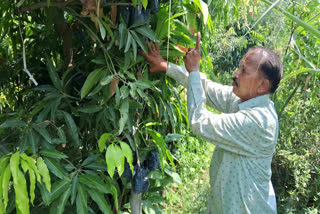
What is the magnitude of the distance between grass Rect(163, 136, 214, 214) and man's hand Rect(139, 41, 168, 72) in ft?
3.54

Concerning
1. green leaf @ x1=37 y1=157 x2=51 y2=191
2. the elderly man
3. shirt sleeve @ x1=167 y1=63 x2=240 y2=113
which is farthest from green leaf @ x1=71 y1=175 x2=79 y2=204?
shirt sleeve @ x1=167 y1=63 x2=240 y2=113

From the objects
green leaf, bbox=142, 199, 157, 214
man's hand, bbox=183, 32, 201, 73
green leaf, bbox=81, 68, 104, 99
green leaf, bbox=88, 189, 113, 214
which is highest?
man's hand, bbox=183, 32, 201, 73

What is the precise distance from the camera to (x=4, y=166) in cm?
95

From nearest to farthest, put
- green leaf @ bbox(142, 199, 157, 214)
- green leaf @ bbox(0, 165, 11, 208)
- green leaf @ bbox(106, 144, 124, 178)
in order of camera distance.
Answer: green leaf @ bbox(0, 165, 11, 208)
green leaf @ bbox(106, 144, 124, 178)
green leaf @ bbox(142, 199, 157, 214)

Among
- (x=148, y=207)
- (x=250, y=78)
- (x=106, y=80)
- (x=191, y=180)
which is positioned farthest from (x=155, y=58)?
(x=191, y=180)

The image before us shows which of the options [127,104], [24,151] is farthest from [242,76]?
[24,151]

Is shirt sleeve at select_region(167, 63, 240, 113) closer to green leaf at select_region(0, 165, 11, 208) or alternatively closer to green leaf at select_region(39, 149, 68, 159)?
green leaf at select_region(39, 149, 68, 159)

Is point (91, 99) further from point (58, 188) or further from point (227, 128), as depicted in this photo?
point (227, 128)

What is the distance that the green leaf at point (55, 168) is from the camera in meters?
1.05

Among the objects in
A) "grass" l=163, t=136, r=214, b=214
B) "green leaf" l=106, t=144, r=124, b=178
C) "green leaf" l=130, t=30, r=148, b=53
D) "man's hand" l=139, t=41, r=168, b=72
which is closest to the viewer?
"green leaf" l=106, t=144, r=124, b=178

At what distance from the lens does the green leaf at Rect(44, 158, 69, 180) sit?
105 cm

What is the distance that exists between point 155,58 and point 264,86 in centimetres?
41

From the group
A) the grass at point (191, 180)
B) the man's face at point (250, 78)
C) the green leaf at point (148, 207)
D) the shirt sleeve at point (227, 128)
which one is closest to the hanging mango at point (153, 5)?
the shirt sleeve at point (227, 128)

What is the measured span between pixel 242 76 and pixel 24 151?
790mm
